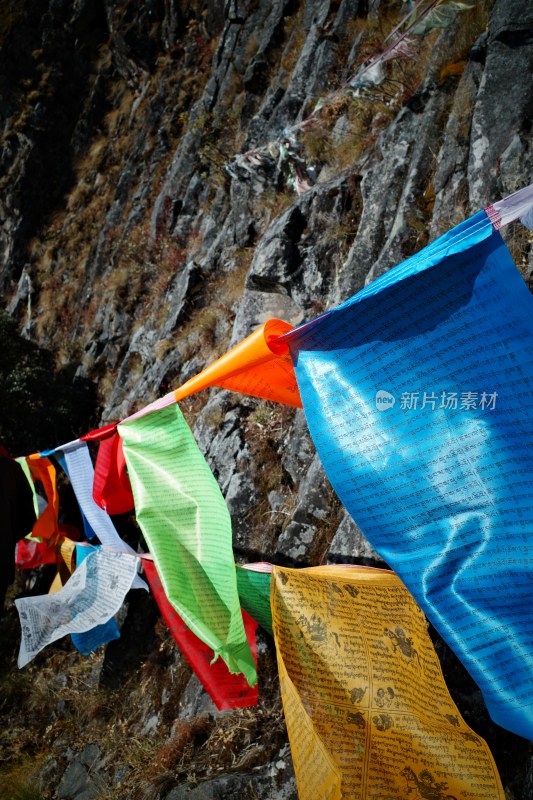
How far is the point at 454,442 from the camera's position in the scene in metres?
1.95

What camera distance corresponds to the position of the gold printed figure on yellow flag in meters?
2.16

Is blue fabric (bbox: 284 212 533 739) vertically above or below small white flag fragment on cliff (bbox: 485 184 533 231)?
below

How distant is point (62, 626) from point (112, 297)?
26.6ft

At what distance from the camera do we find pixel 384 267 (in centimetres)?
459

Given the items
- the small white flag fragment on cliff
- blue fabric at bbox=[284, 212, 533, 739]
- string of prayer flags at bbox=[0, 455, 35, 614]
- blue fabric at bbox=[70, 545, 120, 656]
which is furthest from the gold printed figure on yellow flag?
blue fabric at bbox=[70, 545, 120, 656]

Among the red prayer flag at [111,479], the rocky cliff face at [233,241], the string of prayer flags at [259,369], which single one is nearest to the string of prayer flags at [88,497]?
the red prayer flag at [111,479]

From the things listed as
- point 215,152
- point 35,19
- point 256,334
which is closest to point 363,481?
Result: point 256,334

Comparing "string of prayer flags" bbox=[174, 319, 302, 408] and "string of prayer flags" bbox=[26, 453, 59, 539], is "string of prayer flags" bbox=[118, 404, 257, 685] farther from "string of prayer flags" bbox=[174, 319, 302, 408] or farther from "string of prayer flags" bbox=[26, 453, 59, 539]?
"string of prayer flags" bbox=[26, 453, 59, 539]

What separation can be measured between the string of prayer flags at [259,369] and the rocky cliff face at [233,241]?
1318 mm

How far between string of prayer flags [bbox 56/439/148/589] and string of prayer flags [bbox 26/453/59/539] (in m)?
0.59

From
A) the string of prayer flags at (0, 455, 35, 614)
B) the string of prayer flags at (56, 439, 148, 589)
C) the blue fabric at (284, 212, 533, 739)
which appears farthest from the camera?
the string of prayer flags at (56, 439, 148, 589)

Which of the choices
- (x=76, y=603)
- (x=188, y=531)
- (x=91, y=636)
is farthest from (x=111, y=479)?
(x=91, y=636)

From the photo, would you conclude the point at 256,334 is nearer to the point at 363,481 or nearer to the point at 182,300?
the point at 363,481

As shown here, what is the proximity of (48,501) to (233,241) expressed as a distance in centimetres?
485
